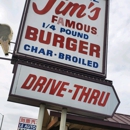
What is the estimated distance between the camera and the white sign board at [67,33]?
691 cm

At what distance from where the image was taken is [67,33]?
7594mm

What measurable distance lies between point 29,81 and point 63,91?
105cm

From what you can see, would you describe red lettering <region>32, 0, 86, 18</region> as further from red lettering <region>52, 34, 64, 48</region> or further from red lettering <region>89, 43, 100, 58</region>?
red lettering <region>89, 43, 100, 58</region>

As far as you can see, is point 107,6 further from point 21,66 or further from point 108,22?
point 21,66

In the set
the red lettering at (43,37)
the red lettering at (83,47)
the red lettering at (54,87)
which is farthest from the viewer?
the red lettering at (83,47)

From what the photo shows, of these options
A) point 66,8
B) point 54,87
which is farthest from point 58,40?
point 54,87

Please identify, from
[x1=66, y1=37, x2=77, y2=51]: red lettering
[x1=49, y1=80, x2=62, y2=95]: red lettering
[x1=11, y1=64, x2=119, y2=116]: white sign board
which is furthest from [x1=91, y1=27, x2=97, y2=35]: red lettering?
[x1=49, y1=80, x2=62, y2=95]: red lettering

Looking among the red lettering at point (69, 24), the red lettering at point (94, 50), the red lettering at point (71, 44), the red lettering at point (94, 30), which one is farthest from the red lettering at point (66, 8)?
the red lettering at point (94, 50)

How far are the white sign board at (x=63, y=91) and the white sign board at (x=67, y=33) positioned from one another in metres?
0.70

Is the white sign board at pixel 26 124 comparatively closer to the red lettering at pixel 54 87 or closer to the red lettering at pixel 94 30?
the red lettering at pixel 94 30

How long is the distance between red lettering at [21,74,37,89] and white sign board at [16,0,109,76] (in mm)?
823

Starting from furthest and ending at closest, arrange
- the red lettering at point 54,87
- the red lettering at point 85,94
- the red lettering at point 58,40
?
1. the red lettering at point 58,40
2. the red lettering at point 85,94
3. the red lettering at point 54,87

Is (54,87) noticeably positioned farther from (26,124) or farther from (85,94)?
(26,124)

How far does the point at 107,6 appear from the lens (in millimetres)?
8648
